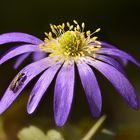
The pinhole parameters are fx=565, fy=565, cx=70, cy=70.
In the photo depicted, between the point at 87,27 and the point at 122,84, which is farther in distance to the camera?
the point at 87,27

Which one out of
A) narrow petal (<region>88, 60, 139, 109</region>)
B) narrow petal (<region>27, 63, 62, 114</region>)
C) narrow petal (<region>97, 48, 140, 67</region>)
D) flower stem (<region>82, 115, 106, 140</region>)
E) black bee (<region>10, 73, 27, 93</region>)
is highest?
black bee (<region>10, 73, 27, 93</region>)

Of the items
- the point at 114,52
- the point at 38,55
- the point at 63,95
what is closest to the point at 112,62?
the point at 114,52

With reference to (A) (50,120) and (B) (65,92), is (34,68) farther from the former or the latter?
(A) (50,120)

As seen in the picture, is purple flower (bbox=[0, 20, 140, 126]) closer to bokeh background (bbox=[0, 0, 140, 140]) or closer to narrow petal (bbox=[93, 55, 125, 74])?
narrow petal (bbox=[93, 55, 125, 74])

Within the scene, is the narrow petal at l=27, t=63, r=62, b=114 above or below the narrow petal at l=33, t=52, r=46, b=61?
below

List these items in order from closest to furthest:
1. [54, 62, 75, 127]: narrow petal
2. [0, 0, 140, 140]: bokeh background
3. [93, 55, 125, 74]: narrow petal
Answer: [54, 62, 75, 127]: narrow petal
[93, 55, 125, 74]: narrow petal
[0, 0, 140, 140]: bokeh background

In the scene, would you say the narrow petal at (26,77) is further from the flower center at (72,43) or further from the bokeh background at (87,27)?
the bokeh background at (87,27)

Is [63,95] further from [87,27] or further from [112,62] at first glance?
[87,27]

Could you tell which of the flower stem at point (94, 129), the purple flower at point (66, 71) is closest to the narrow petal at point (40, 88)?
the purple flower at point (66, 71)

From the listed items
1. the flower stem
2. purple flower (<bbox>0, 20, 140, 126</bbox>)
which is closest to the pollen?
purple flower (<bbox>0, 20, 140, 126</bbox>)
